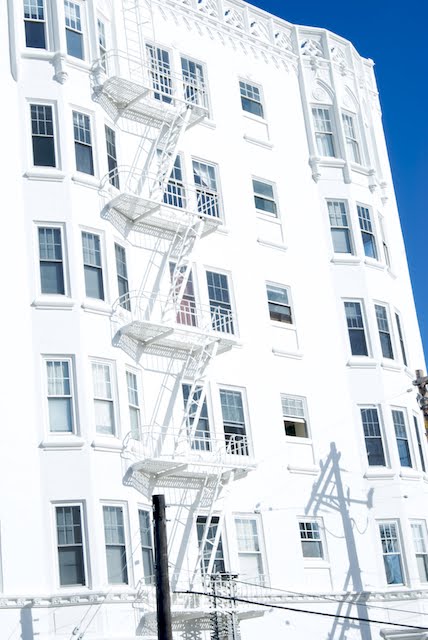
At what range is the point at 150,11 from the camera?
126 feet

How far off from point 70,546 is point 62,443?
2.68 meters

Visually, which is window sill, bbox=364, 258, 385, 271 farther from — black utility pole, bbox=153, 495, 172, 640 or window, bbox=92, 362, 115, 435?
black utility pole, bbox=153, 495, 172, 640

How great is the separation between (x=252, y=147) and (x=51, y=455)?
1530 centimetres

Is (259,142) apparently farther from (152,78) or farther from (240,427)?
(240,427)

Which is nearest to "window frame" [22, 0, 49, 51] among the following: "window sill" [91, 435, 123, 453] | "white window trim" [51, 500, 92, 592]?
"window sill" [91, 435, 123, 453]

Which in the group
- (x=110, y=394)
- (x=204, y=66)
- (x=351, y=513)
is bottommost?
(x=351, y=513)

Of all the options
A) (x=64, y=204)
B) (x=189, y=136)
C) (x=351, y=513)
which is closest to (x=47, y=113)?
(x=64, y=204)

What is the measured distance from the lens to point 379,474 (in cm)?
3700

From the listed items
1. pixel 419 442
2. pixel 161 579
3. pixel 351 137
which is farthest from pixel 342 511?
pixel 351 137

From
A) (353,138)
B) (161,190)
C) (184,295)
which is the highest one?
(353,138)

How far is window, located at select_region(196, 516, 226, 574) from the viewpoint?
3189cm

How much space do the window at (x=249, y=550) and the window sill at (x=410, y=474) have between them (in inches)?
246

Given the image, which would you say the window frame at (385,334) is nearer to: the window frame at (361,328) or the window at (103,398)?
the window frame at (361,328)

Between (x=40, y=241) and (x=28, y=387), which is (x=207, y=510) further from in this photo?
(x=40, y=241)
